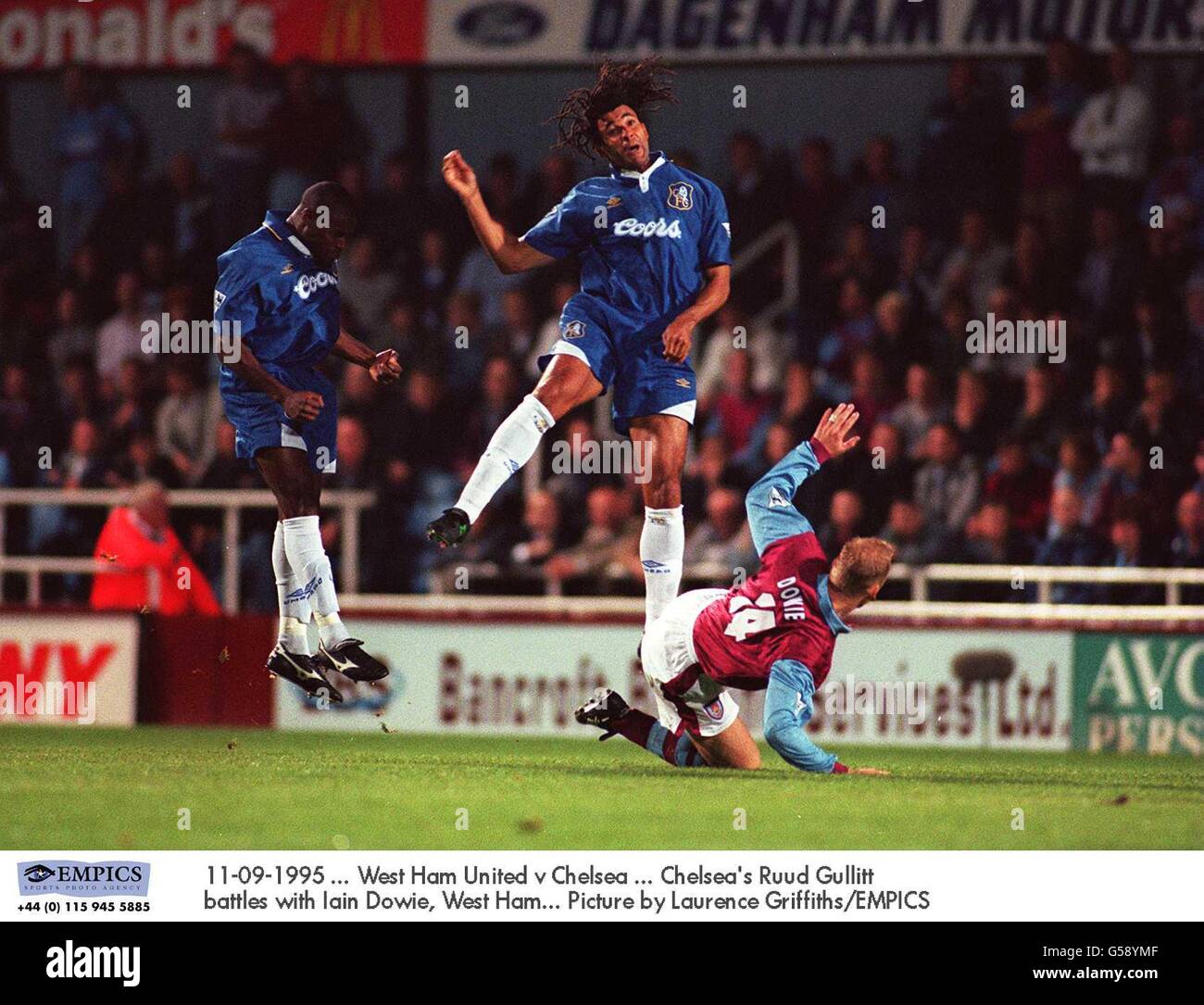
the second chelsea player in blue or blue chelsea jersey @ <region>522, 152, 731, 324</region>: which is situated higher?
blue chelsea jersey @ <region>522, 152, 731, 324</region>

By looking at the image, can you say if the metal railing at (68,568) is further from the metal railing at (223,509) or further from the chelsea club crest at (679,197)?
the chelsea club crest at (679,197)

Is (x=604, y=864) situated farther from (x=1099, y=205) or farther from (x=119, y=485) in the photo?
(x=1099, y=205)

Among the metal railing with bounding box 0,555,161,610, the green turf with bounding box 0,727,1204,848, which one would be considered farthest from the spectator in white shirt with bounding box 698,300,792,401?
the metal railing with bounding box 0,555,161,610

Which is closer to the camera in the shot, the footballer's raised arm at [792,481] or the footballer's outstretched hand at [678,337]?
A: the footballer's outstretched hand at [678,337]

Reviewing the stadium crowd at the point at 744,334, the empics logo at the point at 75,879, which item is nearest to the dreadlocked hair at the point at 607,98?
the stadium crowd at the point at 744,334

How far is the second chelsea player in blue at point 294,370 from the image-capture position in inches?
313

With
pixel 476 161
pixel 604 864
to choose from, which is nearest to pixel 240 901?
pixel 604 864

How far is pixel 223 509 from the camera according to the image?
38.5ft

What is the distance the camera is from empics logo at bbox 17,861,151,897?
694cm

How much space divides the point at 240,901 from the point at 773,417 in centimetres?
536

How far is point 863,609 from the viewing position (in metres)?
11.8
